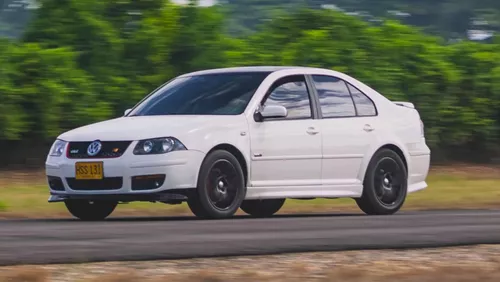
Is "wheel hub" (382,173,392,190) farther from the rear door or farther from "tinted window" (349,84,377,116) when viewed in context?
"tinted window" (349,84,377,116)

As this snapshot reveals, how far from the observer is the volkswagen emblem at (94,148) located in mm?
12297

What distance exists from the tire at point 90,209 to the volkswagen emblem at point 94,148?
0.80 metres

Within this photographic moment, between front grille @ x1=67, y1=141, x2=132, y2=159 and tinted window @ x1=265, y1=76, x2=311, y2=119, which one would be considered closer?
front grille @ x1=67, y1=141, x2=132, y2=159

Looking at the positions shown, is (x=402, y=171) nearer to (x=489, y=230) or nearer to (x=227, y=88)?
(x=227, y=88)

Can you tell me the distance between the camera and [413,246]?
9.58 meters

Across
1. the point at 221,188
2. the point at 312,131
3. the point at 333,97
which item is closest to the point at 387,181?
the point at 333,97

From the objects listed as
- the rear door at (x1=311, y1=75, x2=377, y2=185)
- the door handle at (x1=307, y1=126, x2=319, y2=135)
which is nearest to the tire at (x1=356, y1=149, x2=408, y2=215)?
the rear door at (x1=311, y1=75, x2=377, y2=185)

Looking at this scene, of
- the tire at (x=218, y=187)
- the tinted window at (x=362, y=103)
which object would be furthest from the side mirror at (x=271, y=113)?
the tinted window at (x=362, y=103)

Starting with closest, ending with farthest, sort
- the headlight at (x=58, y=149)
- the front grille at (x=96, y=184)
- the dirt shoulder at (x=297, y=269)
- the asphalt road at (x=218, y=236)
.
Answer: the dirt shoulder at (x=297, y=269) → the asphalt road at (x=218, y=236) → the front grille at (x=96, y=184) → the headlight at (x=58, y=149)

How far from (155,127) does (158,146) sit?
255mm

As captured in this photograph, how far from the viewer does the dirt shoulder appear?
300 inches

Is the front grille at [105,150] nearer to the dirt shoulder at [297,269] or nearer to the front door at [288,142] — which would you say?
the front door at [288,142]

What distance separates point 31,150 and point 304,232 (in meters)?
11.9

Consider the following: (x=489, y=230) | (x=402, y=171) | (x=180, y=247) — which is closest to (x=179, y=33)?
(x=402, y=171)
